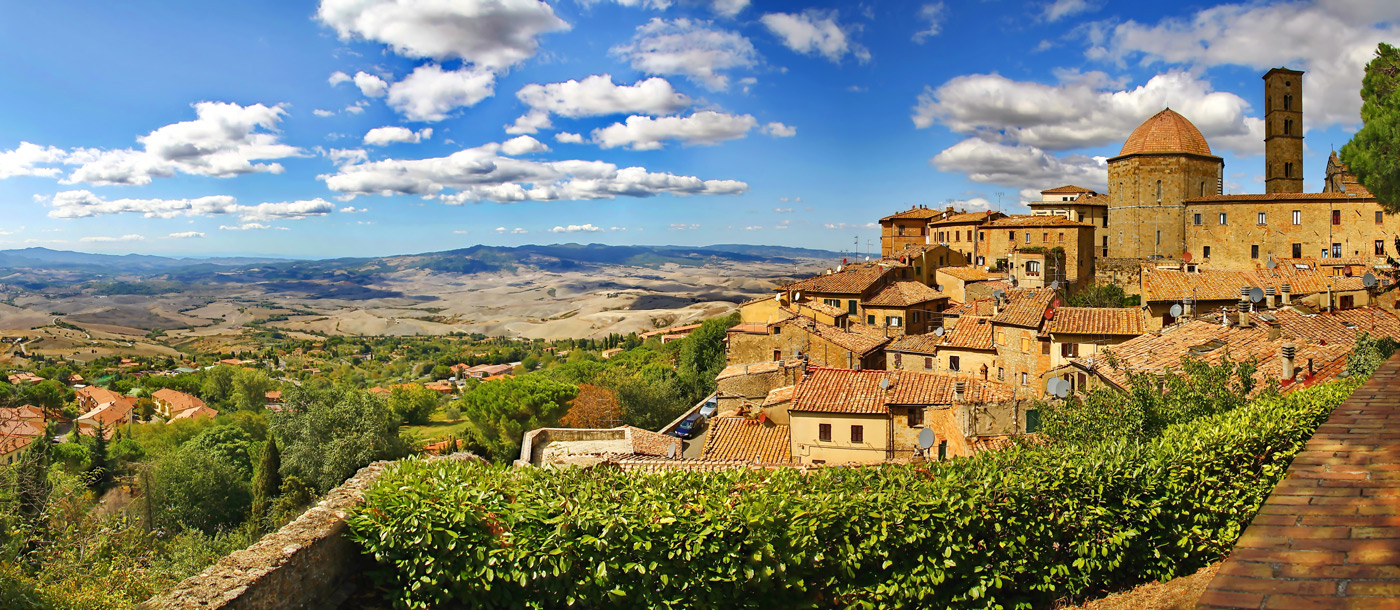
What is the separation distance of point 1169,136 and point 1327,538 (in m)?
67.3

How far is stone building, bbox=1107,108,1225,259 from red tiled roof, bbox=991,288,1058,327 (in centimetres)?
3662

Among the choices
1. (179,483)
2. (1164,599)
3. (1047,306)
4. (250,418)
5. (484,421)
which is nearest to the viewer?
(1164,599)

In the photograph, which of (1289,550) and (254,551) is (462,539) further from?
(1289,550)

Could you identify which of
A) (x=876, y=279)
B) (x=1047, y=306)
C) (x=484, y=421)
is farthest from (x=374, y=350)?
(x=1047, y=306)

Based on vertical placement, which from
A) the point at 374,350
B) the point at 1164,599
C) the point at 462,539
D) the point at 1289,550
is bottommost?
the point at 374,350

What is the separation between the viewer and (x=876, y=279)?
172ft

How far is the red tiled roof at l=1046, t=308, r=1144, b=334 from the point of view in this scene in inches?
989

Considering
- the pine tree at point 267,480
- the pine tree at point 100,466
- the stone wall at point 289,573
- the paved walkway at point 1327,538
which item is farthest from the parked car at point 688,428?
the pine tree at point 100,466

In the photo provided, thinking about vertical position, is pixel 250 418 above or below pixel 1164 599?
below

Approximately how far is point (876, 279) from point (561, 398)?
79.4ft

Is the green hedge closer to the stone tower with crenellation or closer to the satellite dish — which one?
the satellite dish

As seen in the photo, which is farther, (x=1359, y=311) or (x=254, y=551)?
(x=1359, y=311)

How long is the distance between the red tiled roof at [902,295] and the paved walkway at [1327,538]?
44660mm

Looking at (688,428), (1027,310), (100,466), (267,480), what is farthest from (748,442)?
(100,466)
